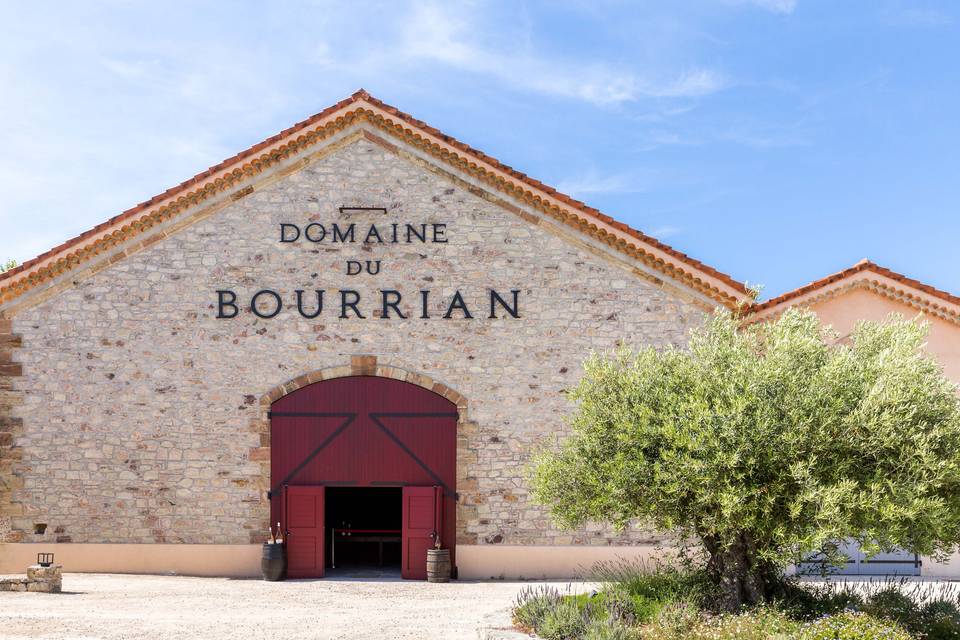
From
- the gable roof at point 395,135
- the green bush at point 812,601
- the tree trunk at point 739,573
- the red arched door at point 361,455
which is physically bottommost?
the green bush at point 812,601

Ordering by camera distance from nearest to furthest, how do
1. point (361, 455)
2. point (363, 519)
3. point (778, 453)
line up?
point (778, 453) < point (361, 455) < point (363, 519)

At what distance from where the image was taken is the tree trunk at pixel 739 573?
12109mm

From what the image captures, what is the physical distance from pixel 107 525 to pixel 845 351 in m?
14.2

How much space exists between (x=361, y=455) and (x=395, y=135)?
22.1 feet

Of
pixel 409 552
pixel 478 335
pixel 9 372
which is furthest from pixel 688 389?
pixel 9 372

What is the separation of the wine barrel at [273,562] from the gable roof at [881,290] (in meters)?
11.2

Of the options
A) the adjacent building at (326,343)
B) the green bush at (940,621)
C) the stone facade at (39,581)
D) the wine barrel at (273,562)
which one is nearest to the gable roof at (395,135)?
the adjacent building at (326,343)

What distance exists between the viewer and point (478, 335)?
1805 cm

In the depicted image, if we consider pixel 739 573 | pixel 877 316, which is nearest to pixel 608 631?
pixel 739 573

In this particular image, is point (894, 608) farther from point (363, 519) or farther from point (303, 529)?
point (363, 519)

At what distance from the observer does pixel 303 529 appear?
58.1ft

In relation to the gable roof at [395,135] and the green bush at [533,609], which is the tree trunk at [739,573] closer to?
the green bush at [533,609]

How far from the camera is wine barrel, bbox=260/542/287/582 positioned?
17188 mm

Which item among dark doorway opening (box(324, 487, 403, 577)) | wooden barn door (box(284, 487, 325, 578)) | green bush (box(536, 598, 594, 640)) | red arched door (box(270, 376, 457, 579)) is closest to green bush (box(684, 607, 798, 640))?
green bush (box(536, 598, 594, 640))
